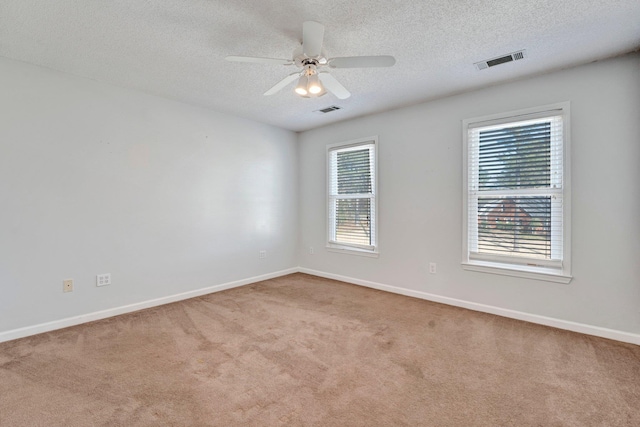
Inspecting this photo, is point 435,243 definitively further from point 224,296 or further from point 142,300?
point 142,300

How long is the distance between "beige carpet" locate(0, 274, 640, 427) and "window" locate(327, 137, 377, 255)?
1.45 meters

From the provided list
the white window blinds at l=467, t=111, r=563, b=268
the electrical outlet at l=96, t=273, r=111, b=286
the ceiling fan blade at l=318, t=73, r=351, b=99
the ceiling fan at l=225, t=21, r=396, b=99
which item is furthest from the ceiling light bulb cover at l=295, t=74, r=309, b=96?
the electrical outlet at l=96, t=273, r=111, b=286

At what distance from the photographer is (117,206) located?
3121 mm

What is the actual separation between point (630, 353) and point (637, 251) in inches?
32.5

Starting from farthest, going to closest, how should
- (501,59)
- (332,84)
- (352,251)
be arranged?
(352,251)
(501,59)
(332,84)

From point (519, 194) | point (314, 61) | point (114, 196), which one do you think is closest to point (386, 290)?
point (519, 194)

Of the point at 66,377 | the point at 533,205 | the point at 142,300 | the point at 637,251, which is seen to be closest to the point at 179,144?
the point at 142,300

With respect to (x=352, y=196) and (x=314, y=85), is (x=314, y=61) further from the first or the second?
(x=352, y=196)

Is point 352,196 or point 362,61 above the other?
point 362,61

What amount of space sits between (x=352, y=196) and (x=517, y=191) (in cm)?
210

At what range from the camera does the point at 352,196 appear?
4426 mm

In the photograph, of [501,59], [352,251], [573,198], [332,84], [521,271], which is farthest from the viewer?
[352,251]

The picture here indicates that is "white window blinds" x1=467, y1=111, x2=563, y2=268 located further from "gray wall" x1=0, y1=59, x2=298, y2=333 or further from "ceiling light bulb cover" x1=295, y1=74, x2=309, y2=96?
"gray wall" x1=0, y1=59, x2=298, y2=333

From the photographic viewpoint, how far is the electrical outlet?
3.00 meters
